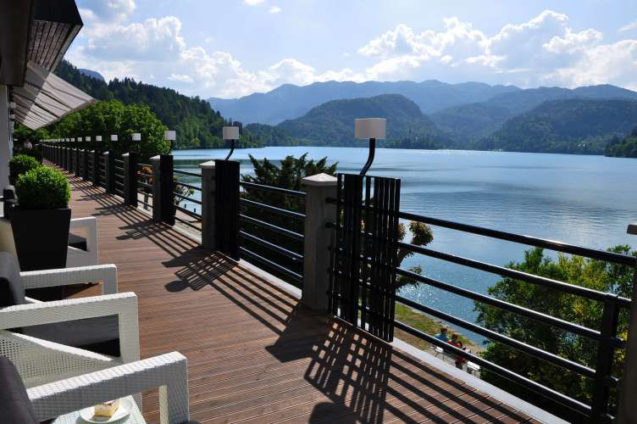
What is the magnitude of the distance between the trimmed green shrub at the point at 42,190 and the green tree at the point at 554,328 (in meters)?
13.6

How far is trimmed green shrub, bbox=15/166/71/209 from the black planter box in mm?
96

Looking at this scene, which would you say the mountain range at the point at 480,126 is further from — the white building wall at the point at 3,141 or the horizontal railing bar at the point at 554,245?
the horizontal railing bar at the point at 554,245

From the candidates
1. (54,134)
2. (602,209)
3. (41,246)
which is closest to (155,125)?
(54,134)

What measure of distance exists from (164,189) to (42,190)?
16.6 ft

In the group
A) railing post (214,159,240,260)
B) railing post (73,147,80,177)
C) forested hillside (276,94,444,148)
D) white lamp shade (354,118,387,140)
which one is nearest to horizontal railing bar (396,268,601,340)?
white lamp shade (354,118,387,140)

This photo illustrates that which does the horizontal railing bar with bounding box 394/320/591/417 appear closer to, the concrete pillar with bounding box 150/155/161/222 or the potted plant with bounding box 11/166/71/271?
the potted plant with bounding box 11/166/71/271

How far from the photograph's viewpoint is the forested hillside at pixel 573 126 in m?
115

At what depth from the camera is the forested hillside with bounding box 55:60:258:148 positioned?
368ft

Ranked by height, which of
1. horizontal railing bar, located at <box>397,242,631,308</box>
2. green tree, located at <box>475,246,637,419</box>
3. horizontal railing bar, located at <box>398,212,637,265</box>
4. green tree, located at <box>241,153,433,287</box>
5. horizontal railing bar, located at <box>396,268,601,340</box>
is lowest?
green tree, located at <box>475,246,637,419</box>

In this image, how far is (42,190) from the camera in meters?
4.11

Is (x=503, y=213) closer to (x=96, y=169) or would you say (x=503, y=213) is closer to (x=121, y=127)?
(x=121, y=127)

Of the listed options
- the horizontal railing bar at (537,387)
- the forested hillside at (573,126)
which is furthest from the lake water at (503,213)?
the horizontal railing bar at (537,387)

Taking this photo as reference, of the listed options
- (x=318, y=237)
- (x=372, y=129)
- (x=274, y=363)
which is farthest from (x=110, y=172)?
(x=274, y=363)

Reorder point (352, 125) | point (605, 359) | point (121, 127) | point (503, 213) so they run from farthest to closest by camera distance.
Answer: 1. point (352, 125)
2. point (121, 127)
3. point (503, 213)
4. point (605, 359)
